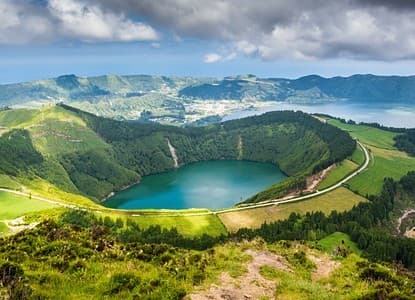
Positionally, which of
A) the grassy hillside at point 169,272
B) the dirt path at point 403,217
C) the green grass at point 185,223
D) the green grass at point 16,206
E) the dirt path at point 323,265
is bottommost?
the dirt path at point 403,217

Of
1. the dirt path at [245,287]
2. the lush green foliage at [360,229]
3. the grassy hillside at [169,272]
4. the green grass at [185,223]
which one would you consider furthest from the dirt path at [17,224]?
the dirt path at [245,287]

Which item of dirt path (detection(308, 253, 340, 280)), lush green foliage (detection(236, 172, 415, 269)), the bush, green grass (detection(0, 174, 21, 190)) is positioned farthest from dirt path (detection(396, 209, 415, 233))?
green grass (detection(0, 174, 21, 190))

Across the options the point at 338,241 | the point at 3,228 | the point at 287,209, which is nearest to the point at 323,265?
the point at 338,241

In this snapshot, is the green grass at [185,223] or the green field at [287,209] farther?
the green field at [287,209]

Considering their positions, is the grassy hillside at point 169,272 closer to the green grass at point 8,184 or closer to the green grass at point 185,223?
the green grass at point 185,223

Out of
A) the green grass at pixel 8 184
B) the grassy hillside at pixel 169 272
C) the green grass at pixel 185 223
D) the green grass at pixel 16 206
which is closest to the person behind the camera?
the grassy hillside at pixel 169 272

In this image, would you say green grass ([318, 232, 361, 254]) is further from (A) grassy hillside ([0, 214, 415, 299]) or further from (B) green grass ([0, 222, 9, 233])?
(B) green grass ([0, 222, 9, 233])

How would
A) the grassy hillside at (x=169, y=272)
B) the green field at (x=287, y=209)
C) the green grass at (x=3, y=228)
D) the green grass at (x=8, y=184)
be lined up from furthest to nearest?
the green grass at (x=8, y=184) → the green field at (x=287, y=209) → the green grass at (x=3, y=228) → the grassy hillside at (x=169, y=272)
